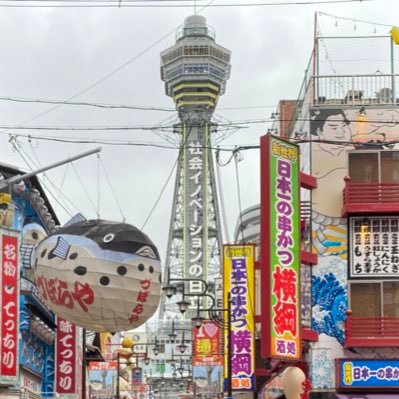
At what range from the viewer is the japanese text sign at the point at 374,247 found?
112 ft

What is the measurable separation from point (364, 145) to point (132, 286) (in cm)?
1552

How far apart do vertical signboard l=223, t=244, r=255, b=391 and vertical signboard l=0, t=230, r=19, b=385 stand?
32.6ft

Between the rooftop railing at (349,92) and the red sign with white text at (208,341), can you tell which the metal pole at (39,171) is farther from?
the red sign with white text at (208,341)

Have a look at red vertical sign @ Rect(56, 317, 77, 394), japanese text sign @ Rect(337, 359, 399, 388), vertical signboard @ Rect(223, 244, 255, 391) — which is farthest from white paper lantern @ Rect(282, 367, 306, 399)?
red vertical sign @ Rect(56, 317, 77, 394)

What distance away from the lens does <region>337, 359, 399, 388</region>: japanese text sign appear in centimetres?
3306

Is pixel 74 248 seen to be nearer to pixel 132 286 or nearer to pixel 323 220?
pixel 132 286

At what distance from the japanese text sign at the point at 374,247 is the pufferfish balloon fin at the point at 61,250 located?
15169 millimetres

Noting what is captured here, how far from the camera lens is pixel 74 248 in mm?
20641

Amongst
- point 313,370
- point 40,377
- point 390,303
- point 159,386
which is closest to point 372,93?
point 390,303

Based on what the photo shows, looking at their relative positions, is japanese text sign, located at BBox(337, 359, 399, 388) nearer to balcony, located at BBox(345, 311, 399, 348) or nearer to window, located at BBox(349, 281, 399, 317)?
balcony, located at BBox(345, 311, 399, 348)

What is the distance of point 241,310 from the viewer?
1581 inches

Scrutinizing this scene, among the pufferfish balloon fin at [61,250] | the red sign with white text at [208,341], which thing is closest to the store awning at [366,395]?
the pufferfish balloon fin at [61,250]

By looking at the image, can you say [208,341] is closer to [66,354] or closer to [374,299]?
[66,354]

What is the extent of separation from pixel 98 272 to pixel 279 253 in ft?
37.4
